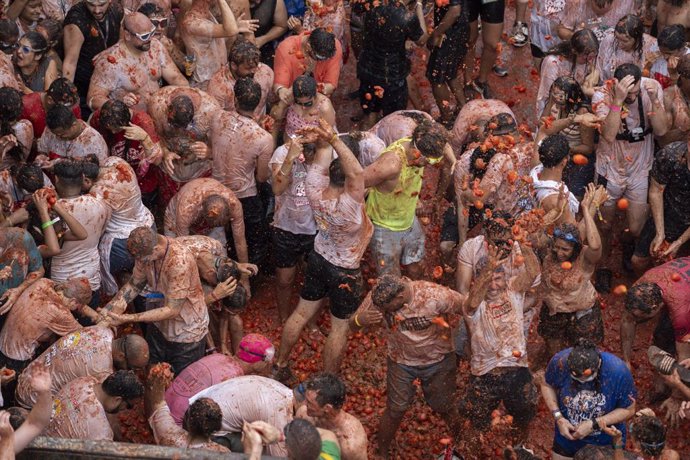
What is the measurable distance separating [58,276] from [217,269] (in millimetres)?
1437

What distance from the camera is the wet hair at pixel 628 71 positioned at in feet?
35.0

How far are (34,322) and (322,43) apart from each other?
3.86m

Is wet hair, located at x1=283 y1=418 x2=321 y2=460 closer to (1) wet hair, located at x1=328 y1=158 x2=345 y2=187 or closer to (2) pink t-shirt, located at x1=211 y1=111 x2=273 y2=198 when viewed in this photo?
(1) wet hair, located at x1=328 y1=158 x2=345 y2=187

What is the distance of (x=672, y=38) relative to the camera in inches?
442

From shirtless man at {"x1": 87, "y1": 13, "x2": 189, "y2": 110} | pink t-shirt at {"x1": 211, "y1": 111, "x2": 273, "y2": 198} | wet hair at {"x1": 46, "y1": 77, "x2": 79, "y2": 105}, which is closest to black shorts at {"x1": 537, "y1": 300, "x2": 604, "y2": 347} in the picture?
pink t-shirt at {"x1": 211, "y1": 111, "x2": 273, "y2": 198}

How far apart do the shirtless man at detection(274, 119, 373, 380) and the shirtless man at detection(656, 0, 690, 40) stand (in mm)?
4144

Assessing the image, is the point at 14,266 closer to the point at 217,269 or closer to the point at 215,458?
the point at 217,269

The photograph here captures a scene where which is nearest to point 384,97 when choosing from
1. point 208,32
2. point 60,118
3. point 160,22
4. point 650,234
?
point 208,32

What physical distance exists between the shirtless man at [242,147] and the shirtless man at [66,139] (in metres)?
1.00

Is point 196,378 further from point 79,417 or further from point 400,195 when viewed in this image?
point 400,195

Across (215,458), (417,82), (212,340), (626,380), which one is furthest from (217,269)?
(417,82)

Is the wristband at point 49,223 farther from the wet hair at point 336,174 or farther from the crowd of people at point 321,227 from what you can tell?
the wet hair at point 336,174

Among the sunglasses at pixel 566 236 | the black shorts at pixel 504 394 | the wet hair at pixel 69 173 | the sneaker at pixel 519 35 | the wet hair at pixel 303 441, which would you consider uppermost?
the wet hair at pixel 69 173

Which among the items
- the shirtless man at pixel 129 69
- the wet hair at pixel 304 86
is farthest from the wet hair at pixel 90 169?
the wet hair at pixel 304 86
